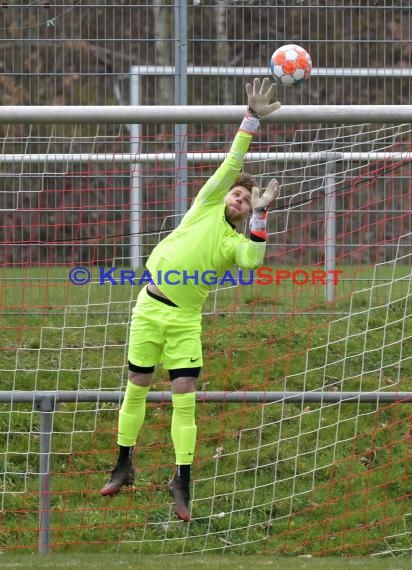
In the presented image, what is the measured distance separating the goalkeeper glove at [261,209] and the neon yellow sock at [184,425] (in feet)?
3.17

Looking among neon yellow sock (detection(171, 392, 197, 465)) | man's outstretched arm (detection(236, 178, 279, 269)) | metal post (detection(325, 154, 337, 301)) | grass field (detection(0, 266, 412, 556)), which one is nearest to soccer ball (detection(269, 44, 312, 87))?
man's outstretched arm (detection(236, 178, 279, 269))

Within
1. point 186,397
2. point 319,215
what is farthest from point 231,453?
point 319,215

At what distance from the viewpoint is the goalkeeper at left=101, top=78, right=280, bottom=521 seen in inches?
280

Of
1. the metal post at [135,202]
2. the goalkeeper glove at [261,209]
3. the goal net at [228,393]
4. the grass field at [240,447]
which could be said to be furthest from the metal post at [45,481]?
the goalkeeper glove at [261,209]

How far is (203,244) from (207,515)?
2422 millimetres

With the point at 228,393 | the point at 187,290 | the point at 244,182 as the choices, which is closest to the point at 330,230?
the point at 228,393

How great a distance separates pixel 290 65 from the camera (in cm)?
727

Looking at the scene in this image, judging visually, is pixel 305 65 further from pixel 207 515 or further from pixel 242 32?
pixel 242 32

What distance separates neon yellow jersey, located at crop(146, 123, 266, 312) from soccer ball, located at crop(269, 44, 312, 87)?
1.56ft

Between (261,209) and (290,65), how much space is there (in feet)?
2.87

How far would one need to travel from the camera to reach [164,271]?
7.18 m

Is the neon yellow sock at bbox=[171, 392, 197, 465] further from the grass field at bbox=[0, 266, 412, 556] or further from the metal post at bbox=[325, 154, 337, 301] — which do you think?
the metal post at bbox=[325, 154, 337, 301]

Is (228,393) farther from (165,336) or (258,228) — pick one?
(258,228)

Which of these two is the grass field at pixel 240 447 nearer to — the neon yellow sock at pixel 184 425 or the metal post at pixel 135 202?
the metal post at pixel 135 202
